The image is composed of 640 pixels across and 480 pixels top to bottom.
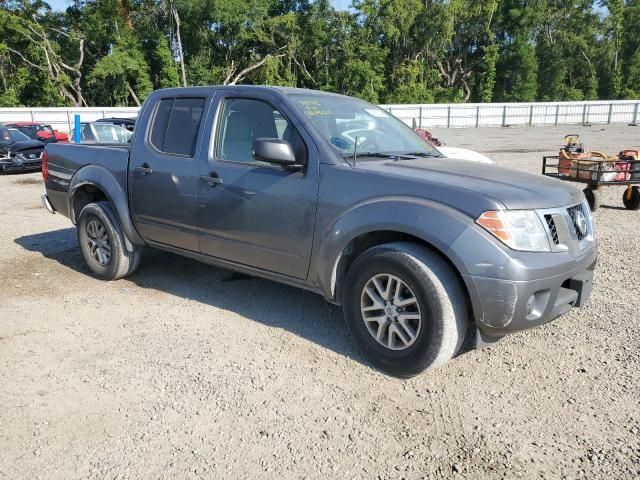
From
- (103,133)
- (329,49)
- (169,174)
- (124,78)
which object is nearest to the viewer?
(169,174)

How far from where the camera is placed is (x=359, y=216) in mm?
3693

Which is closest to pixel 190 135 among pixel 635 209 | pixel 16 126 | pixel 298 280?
pixel 298 280

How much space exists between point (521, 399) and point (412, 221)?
4.11 feet

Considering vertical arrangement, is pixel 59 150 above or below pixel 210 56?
below

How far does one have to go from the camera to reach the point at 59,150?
6203 millimetres

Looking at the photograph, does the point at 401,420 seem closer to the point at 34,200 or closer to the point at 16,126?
the point at 34,200

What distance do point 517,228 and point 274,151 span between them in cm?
166

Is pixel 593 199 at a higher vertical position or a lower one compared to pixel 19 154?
lower

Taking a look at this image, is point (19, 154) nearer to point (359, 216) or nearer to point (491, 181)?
point (359, 216)

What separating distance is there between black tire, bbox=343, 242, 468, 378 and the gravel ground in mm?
170

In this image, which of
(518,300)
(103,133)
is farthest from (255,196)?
(103,133)

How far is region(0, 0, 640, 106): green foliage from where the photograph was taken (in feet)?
157

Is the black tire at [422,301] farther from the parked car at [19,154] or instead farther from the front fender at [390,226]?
the parked car at [19,154]

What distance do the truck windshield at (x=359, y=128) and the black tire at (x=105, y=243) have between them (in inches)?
93.3
